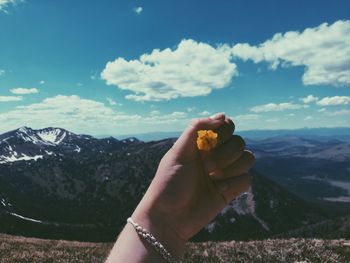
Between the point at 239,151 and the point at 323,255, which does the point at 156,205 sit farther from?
the point at 323,255

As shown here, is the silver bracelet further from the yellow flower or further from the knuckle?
the knuckle

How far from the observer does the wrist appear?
3.43m

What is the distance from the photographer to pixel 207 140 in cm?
316

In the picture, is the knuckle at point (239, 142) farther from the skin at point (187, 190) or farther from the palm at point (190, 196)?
the palm at point (190, 196)

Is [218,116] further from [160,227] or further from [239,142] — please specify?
[160,227]

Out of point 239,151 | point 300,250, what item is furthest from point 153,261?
point 300,250

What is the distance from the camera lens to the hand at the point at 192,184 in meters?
3.26

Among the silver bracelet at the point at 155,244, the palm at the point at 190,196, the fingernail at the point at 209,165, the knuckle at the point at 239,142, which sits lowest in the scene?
the silver bracelet at the point at 155,244

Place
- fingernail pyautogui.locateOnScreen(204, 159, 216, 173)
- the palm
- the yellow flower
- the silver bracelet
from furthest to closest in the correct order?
the palm < fingernail pyautogui.locateOnScreen(204, 159, 216, 173) < the silver bracelet < the yellow flower

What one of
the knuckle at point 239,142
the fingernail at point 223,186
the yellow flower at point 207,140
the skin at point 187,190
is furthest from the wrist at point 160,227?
the knuckle at point 239,142

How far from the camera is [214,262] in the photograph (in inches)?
990

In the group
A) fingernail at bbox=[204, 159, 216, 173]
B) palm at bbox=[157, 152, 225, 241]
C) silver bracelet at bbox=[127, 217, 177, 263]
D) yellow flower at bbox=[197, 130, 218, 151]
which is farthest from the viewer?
palm at bbox=[157, 152, 225, 241]

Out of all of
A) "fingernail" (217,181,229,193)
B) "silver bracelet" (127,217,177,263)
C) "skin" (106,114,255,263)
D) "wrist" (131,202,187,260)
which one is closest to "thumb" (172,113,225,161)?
"skin" (106,114,255,263)

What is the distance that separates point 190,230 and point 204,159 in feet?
2.22
